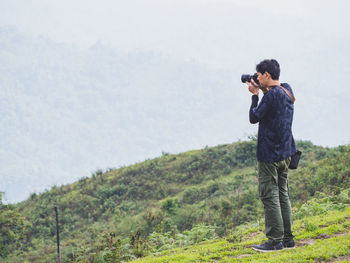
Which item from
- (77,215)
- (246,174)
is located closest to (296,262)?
(246,174)

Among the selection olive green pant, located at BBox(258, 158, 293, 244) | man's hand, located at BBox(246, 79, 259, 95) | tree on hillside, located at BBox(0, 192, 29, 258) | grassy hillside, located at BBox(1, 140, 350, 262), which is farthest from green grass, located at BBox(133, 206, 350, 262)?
tree on hillside, located at BBox(0, 192, 29, 258)

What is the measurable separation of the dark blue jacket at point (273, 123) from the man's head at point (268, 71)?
181mm

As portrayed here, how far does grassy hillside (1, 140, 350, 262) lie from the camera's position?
14.9m

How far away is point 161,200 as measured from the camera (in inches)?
1009

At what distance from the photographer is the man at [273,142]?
557cm

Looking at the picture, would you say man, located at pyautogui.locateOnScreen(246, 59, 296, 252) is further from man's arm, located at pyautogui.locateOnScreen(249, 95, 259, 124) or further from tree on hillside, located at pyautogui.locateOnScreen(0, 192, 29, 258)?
tree on hillside, located at pyautogui.locateOnScreen(0, 192, 29, 258)

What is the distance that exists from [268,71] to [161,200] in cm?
2089

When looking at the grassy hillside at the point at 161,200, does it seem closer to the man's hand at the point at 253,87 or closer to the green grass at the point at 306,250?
the green grass at the point at 306,250

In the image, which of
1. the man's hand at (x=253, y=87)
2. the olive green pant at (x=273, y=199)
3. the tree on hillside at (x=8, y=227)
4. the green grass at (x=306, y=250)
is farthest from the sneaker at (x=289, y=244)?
the tree on hillside at (x=8, y=227)

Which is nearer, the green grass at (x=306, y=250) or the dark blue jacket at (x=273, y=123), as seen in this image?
the green grass at (x=306, y=250)

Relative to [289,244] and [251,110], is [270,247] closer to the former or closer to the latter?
[289,244]

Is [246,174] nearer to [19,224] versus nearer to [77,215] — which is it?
[77,215]

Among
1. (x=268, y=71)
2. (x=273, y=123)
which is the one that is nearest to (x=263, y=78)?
(x=268, y=71)

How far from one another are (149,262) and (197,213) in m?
11.6
